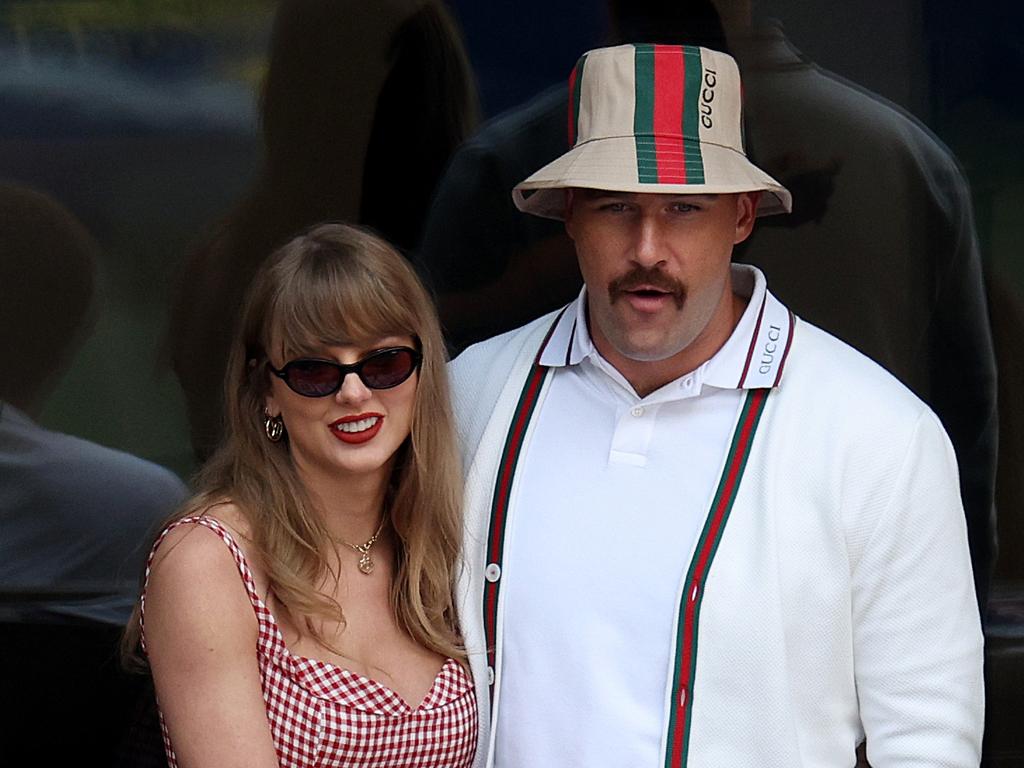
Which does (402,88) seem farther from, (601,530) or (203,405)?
(601,530)

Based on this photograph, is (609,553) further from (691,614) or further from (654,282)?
(654,282)

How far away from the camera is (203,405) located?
9.47 feet

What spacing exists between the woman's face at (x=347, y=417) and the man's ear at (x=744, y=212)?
0.50m

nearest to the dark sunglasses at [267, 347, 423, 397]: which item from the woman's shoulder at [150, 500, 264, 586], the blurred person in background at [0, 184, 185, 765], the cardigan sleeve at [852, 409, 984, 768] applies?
the woman's shoulder at [150, 500, 264, 586]

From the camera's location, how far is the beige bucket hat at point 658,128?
82.0 inches

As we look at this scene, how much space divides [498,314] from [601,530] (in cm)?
88

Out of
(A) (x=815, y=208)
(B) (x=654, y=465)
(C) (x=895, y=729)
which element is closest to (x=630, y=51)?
(B) (x=654, y=465)

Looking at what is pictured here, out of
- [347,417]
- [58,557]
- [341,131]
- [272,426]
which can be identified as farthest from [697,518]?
[58,557]

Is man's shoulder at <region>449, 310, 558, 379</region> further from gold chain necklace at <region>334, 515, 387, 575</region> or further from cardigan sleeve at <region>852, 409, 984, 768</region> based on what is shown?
cardigan sleeve at <region>852, 409, 984, 768</region>

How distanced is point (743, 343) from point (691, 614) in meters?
0.39

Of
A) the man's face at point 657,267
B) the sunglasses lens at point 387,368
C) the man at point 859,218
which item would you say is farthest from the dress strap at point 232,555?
the man at point 859,218

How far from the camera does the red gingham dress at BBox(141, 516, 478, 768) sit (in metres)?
1.97

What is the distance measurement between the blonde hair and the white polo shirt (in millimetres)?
117

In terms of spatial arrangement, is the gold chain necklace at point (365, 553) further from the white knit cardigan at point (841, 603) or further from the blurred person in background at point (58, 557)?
the blurred person in background at point (58, 557)
